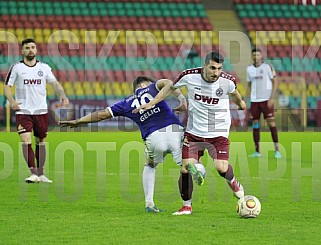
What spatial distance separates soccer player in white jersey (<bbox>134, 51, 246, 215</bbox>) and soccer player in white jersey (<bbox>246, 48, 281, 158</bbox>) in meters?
7.77

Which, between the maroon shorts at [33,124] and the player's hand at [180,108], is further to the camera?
the maroon shorts at [33,124]

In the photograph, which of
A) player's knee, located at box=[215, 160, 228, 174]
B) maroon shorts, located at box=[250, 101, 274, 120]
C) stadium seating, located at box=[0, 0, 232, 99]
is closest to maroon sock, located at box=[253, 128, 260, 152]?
maroon shorts, located at box=[250, 101, 274, 120]

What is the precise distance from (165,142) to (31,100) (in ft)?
12.7

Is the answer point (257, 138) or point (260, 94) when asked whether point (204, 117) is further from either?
point (260, 94)

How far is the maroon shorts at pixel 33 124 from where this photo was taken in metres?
12.1

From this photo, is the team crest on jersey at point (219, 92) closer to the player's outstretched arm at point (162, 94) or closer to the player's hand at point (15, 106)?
the player's outstretched arm at point (162, 94)

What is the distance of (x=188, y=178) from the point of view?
29.0ft

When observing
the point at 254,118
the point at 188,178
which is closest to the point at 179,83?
the point at 188,178

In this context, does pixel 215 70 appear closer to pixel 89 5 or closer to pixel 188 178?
pixel 188 178

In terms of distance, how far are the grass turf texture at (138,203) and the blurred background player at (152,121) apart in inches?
25.3

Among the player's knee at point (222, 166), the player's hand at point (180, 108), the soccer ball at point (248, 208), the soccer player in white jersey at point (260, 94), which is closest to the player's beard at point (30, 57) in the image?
the player's hand at point (180, 108)

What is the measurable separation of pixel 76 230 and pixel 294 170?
7337mm

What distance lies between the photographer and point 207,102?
8.80 meters

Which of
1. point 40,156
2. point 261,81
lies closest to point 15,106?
point 40,156
